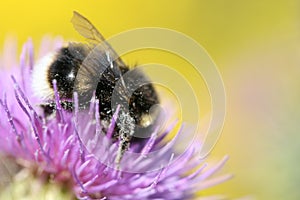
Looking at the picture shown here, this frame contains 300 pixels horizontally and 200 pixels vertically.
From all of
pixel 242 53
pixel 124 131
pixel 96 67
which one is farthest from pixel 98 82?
pixel 242 53

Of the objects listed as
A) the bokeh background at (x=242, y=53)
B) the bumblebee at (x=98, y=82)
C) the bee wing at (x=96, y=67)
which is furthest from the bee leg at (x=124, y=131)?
the bokeh background at (x=242, y=53)

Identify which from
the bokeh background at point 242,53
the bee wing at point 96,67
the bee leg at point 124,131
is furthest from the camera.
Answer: the bokeh background at point 242,53

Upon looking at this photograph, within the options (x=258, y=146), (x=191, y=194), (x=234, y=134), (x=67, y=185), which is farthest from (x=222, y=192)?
(x=67, y=185)

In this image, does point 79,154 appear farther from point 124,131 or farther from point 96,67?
point 96,67

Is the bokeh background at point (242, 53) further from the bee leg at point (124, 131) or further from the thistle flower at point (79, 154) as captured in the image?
the bee leg at point (124, 131)

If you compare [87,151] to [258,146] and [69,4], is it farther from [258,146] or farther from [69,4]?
[69,4]

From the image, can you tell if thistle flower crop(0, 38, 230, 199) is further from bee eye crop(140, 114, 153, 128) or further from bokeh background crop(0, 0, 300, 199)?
bokeh background crop(0, 0, 300, 199)

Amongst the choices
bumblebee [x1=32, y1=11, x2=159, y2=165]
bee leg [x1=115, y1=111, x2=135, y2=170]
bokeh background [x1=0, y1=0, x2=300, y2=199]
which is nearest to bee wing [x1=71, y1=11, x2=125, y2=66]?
bumblebee [x1=32, y1=11, x2=159, y2=165]
